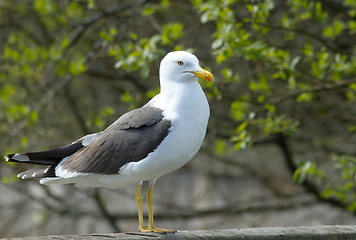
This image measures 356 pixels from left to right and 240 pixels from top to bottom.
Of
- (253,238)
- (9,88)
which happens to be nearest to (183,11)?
(9,88)

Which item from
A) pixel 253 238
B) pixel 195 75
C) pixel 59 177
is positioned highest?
pixel 195 75

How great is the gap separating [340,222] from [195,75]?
4556mm

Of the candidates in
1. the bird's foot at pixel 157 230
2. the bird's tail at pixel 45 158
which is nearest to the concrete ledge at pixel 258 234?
the bird's foot at pixel 157 230

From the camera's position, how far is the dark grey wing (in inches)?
134

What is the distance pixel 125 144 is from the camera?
3494mm

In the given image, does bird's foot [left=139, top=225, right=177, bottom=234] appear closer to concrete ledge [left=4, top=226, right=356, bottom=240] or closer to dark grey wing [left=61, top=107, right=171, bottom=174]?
concrete ledge [left=4, top=226, right=356, bottom=240]

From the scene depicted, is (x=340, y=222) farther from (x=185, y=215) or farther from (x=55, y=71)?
(x=55, y=71)

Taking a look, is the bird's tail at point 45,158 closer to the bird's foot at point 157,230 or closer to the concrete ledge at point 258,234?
the bird's foot at point 157,230

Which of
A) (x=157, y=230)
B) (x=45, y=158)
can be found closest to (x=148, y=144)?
(x=157, y=230)

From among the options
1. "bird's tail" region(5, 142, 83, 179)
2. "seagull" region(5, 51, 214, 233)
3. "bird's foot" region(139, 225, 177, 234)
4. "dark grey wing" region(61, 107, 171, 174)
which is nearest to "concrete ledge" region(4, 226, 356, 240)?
"bird's foot" region(139, 225, 177, 234)

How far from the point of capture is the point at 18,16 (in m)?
8.80

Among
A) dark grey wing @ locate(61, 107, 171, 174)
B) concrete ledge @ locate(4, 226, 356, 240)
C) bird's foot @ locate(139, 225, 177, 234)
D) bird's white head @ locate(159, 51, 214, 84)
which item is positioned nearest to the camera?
concrete ledge @ locate(4, 226, 356, 240)

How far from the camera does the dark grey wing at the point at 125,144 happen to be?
3412mm

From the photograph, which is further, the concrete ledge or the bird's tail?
the bird's tail
